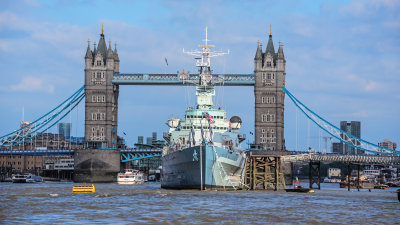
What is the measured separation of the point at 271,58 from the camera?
14900 centimetres

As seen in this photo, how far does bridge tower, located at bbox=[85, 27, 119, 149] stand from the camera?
14738 centimetres

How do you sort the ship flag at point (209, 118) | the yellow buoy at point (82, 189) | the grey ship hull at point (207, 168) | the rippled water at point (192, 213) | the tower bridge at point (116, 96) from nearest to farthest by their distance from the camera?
the rippled water at point (192, 213)
the grey ship hull at point (207, 168)
the yellow buoy at point (82, 189)
the ship flag at point (209, 118)
the tower bridge at point (116, 96)

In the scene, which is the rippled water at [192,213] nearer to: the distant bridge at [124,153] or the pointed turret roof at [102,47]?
the distant bridge at [124,153]

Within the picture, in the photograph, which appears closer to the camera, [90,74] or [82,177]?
[82,177]

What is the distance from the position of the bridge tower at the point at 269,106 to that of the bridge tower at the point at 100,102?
32.3m

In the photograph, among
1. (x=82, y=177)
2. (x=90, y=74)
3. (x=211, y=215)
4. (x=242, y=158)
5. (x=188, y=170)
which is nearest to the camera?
(x=211, y=215)

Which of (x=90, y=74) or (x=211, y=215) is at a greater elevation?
Result: (x=90, y=74)

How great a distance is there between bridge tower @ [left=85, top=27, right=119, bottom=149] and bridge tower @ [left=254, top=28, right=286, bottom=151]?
32.3 metres

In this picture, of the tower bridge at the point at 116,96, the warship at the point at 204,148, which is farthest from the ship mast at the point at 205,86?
the tower bridge at the point at 116,96

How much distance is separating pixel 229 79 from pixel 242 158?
69.0 m

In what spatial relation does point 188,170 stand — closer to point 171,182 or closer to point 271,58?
point 171,182

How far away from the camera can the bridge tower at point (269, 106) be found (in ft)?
479

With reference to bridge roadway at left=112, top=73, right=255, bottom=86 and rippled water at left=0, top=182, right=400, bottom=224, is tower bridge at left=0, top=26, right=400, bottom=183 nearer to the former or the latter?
bridge roadway at left=112, top=73, right=255, bottom=86

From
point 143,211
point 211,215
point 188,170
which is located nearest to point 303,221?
point 211,215
